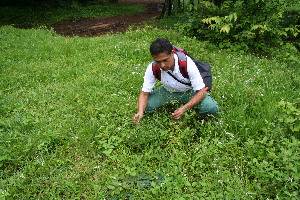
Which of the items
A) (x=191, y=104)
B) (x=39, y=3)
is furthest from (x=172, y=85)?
(x=39, y=3)

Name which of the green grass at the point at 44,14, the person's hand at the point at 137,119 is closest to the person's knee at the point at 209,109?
the person's hand at the point at 137,119

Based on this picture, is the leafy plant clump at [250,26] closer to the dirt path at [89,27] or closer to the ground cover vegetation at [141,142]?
the ground cover vegetation at [141,142]

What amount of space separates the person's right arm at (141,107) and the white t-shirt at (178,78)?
0.37 ft

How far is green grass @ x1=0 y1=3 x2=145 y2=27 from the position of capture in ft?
54.1

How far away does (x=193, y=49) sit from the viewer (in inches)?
313

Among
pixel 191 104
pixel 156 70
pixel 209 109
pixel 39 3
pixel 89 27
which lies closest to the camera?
pixel 191 104

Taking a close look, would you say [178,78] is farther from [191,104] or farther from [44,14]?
[44,14]

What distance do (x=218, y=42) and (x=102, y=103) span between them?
18.8 feet

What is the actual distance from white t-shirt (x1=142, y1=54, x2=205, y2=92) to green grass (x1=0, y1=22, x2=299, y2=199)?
1.69ft

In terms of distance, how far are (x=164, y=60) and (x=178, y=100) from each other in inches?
43.1

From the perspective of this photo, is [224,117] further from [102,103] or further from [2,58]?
[2,58]

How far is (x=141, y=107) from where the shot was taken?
4207mm

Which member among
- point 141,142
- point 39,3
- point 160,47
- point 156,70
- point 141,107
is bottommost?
point 141,142

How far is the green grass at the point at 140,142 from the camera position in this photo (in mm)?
3045
